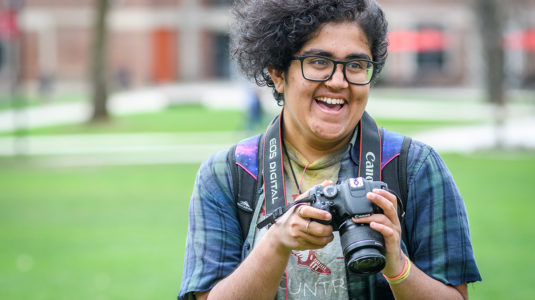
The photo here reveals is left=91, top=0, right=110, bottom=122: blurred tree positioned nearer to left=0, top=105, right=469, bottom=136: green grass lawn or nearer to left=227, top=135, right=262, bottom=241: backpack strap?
left=0, top=105, right=469, bottom=136: green grass lawn

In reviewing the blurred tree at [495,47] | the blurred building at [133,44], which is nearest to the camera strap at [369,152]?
the blurred tree at [495,47]

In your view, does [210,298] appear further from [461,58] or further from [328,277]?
[461,58]

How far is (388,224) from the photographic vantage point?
79.0 inches

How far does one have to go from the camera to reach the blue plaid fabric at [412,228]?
220cm

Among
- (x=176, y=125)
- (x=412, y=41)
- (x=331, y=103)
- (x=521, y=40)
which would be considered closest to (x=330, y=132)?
(x=331, y=103)

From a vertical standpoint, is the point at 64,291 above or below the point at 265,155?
below

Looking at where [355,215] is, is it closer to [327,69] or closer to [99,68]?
[327,69]

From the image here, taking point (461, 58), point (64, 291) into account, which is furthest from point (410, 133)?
point (461, 58)

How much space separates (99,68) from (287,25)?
69.9 ft

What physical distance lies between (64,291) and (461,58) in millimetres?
43694

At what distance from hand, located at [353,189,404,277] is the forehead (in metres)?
0.51

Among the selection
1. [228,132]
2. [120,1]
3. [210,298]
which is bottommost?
[228,132]

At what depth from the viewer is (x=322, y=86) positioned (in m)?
2.27

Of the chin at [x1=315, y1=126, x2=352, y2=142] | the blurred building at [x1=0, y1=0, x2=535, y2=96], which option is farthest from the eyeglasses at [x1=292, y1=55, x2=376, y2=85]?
the blurred building at [x1=0, y1=0, x2=535, y2=96]
